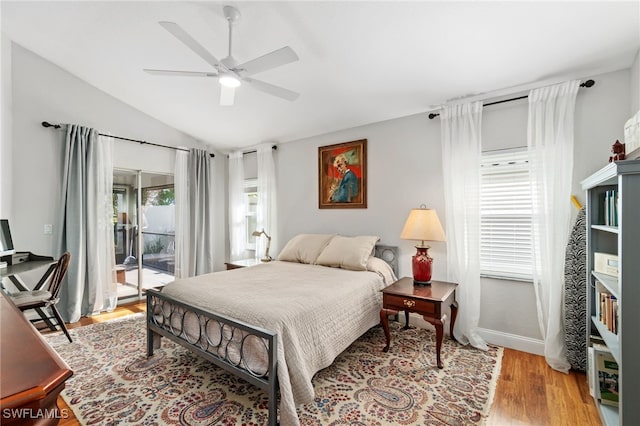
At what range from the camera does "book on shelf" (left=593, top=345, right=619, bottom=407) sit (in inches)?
72.6

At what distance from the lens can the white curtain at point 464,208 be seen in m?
2.79

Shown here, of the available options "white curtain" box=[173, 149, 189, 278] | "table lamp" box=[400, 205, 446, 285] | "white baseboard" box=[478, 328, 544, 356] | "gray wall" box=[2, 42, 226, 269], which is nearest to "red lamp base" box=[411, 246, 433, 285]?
"table lamp" box=[400, 205, 446, 285]

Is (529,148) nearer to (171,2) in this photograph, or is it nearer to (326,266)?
(326,266)

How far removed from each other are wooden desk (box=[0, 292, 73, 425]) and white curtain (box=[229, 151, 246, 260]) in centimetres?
415

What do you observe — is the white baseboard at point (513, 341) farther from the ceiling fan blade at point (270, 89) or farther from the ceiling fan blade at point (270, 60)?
the ceiling fan blade at point (270, 60)

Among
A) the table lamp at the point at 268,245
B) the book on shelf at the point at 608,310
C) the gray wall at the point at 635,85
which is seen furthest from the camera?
the table lamp at the point at 268,245

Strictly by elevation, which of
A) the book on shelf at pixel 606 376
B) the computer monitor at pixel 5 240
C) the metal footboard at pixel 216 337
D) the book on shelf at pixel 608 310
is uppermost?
the computer monitor at pixel 5 240

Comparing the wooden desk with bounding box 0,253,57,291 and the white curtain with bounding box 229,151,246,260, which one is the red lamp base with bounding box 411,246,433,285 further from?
the wooden desk with bounding box 0,253,57,291

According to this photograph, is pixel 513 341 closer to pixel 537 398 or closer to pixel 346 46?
pixel 537 398

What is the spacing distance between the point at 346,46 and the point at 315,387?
269cm

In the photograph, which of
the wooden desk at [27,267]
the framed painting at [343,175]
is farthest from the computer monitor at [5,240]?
the framed painting at [343,175]

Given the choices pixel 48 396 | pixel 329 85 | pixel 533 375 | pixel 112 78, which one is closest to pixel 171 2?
pixel 329 85

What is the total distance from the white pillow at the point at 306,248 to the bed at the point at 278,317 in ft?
1.00

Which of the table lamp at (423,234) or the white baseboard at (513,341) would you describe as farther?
the table lamp at (423,234)
